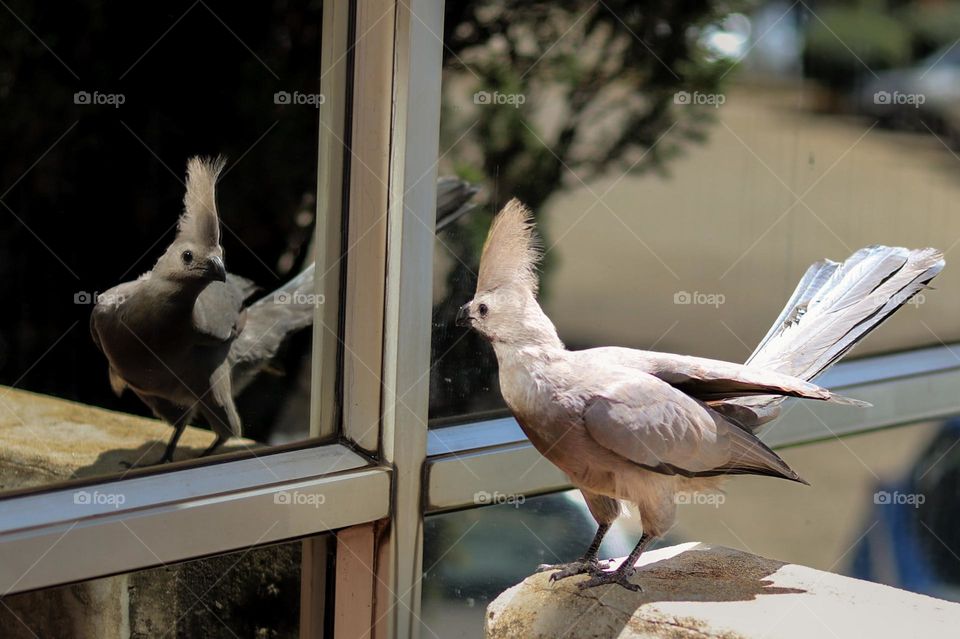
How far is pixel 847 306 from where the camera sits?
2.29 meters

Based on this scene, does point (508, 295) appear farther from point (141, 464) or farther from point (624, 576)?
point (141, 464)

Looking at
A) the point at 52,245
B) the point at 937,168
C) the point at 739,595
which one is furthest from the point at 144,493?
the point at 937,168

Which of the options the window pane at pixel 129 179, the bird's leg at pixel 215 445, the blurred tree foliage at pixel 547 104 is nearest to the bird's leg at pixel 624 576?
the blurred tree foliage at pixel 547 104

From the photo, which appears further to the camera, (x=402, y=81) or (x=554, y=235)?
(x=554, y=235)

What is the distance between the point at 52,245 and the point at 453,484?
1.27m

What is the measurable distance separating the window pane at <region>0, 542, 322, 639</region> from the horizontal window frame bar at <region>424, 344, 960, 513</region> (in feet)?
1.44

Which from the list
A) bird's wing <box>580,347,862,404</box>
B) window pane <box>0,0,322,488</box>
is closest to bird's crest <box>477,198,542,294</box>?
bird's wing <box>580,347,862,404</box>

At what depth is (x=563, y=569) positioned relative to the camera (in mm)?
2277

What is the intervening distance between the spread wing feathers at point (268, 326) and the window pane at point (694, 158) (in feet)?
1.61

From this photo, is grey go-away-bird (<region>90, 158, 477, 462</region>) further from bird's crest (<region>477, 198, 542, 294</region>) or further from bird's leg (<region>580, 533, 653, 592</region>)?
bird's leg (<region>580, 533, 653, 592</region>)

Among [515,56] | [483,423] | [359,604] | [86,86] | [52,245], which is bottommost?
[359,604]

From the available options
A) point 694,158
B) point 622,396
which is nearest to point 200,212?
point 622,396

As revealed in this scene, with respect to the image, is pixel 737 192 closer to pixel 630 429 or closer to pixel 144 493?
pixel 630 429

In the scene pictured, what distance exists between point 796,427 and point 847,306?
51.9 inches
